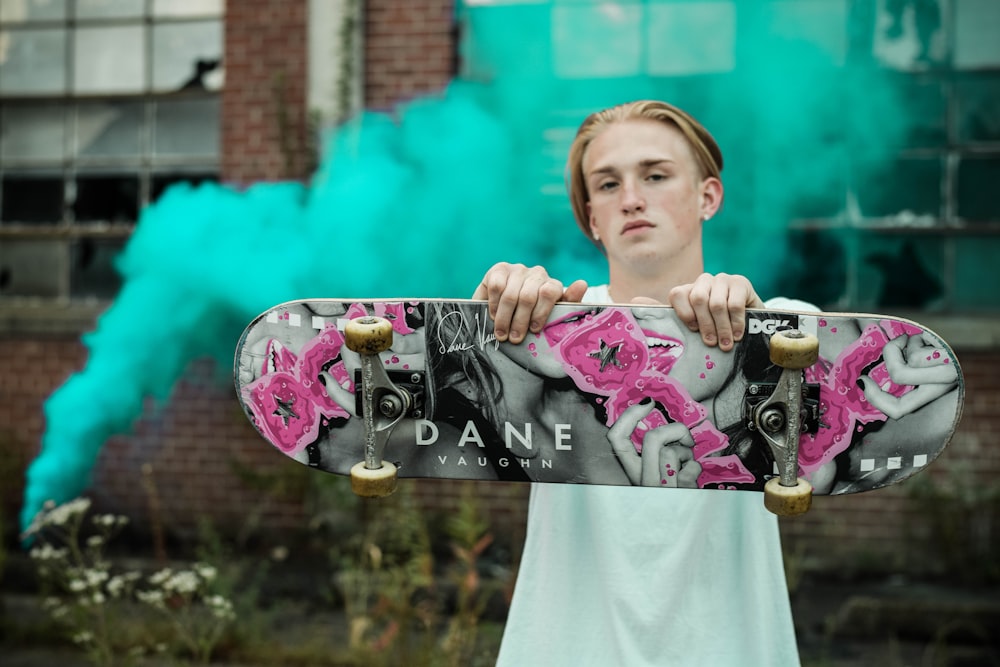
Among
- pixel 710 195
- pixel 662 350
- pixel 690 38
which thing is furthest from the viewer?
pixel 690 38

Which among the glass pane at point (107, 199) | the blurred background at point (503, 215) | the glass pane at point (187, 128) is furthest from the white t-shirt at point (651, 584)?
the glass pane at point (107, 199)

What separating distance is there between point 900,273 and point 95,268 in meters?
4.97

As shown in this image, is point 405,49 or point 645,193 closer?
point 645,193

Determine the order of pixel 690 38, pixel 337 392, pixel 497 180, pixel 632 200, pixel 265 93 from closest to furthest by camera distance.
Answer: pixel 337 392, pixel 632 200, pixel 690 38, pixel 497 180, pixel 265 93

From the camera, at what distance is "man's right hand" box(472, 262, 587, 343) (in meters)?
1.34

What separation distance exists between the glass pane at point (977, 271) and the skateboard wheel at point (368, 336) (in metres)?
4.42

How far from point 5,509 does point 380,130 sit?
3374 millimetres

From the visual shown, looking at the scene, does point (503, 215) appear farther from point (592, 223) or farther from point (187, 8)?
point (592, 223)

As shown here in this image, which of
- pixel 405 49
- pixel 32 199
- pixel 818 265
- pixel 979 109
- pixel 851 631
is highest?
pixel 405 49

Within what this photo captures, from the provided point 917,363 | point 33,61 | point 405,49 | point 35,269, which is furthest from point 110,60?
point 917,363

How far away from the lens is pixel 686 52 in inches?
183

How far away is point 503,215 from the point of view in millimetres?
4723

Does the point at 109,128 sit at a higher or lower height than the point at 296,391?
higher

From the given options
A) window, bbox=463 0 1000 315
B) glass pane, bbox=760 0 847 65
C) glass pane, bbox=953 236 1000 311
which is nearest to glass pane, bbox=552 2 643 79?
window, bbox=463 0 1000 315
